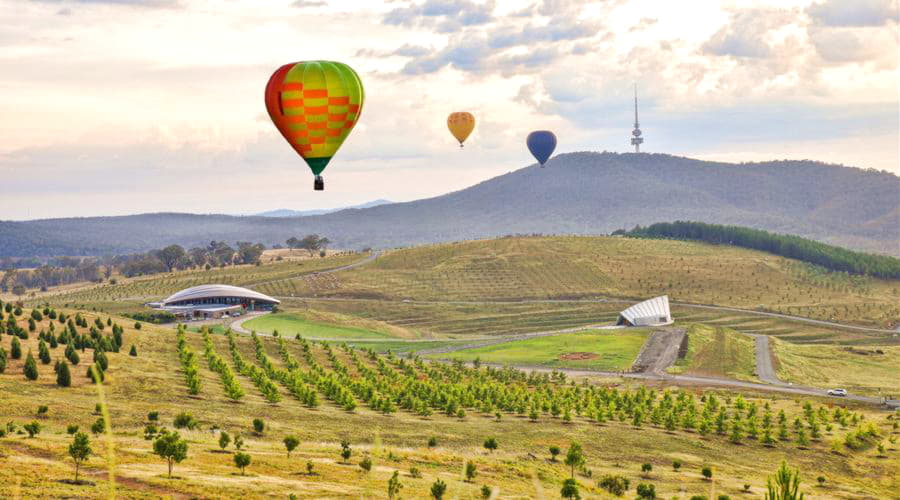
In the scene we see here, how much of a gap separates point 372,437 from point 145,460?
21.6m

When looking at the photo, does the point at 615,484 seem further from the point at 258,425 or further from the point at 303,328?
the point at 303,328

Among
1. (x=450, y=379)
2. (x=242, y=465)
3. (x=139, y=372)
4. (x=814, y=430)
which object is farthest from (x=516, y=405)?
(x=242, y=465)

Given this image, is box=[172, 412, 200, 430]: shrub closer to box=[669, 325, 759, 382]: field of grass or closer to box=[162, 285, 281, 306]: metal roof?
box=[669, 325, 759, 382]: field of grass

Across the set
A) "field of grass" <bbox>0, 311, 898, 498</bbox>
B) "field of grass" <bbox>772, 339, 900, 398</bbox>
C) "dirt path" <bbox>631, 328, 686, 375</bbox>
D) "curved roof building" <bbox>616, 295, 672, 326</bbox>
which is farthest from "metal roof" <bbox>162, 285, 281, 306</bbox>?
"field of grass" <bbox>772, 339, 900, 398</bbox>

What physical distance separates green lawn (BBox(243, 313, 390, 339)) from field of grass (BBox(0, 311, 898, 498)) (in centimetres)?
6199

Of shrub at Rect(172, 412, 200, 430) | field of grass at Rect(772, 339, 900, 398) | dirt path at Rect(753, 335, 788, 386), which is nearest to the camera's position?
shrub at Rect(172, 412, 200, 430)

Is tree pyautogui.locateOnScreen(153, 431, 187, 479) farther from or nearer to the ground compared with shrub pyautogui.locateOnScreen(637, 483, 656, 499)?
farther from the ground

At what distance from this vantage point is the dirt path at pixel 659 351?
442ft

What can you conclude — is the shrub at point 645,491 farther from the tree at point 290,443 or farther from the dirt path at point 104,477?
the dirt path at point 104,477

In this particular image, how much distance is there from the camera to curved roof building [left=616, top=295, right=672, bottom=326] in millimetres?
180250

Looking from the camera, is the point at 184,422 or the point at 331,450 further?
the point at 184,422

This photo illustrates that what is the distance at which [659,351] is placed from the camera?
14925cm

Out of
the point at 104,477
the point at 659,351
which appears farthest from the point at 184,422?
the point at 659,351

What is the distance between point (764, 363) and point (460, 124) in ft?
240
